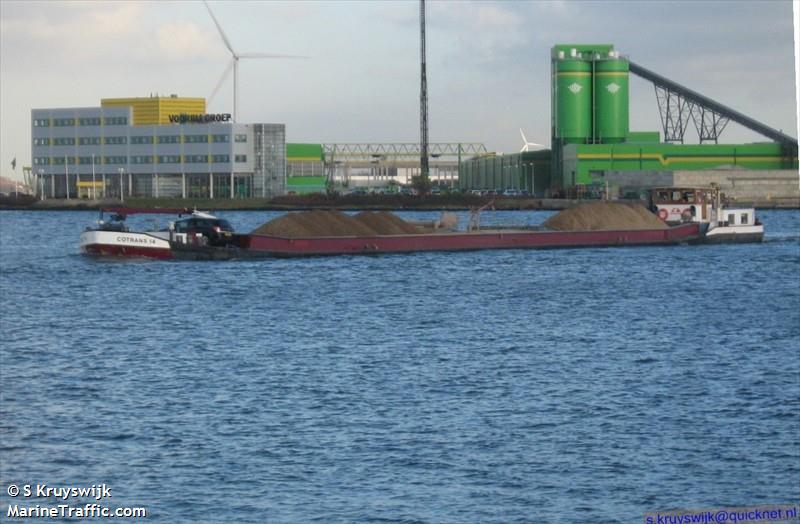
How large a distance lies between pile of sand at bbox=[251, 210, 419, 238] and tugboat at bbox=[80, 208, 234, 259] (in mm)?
5013

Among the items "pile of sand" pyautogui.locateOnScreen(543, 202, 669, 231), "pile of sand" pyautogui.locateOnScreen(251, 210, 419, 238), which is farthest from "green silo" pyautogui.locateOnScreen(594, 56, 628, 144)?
"pile of sand" pyautogui.locateOnScreen(251, 210, 419, 238)

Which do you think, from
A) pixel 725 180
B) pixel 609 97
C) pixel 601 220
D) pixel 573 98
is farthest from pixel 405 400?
pixel 609 97

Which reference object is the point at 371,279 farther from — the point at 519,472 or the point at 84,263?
the point at 519,472

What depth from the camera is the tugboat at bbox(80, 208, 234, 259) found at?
9656 centimetres

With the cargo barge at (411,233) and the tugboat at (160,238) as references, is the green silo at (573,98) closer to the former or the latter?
the cargo barge at (411,233)

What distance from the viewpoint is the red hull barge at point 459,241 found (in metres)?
99.4

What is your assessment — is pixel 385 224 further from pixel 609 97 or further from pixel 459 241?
pixel 609 97

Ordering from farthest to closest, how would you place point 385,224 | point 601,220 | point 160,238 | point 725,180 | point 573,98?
point 573,98, point 725,180, point 601,220, point 385,224, point 160,238

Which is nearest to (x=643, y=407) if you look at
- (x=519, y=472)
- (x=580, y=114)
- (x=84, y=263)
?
(x=519, y=472)

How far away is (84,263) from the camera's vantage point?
99938mm

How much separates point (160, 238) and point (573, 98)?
10470 cm

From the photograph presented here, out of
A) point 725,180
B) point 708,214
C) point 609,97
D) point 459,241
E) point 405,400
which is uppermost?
point 609,97

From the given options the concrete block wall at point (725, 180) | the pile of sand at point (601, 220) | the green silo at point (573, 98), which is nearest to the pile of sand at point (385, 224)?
the pile of sand at point (601, 220)

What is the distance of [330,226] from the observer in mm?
105250
